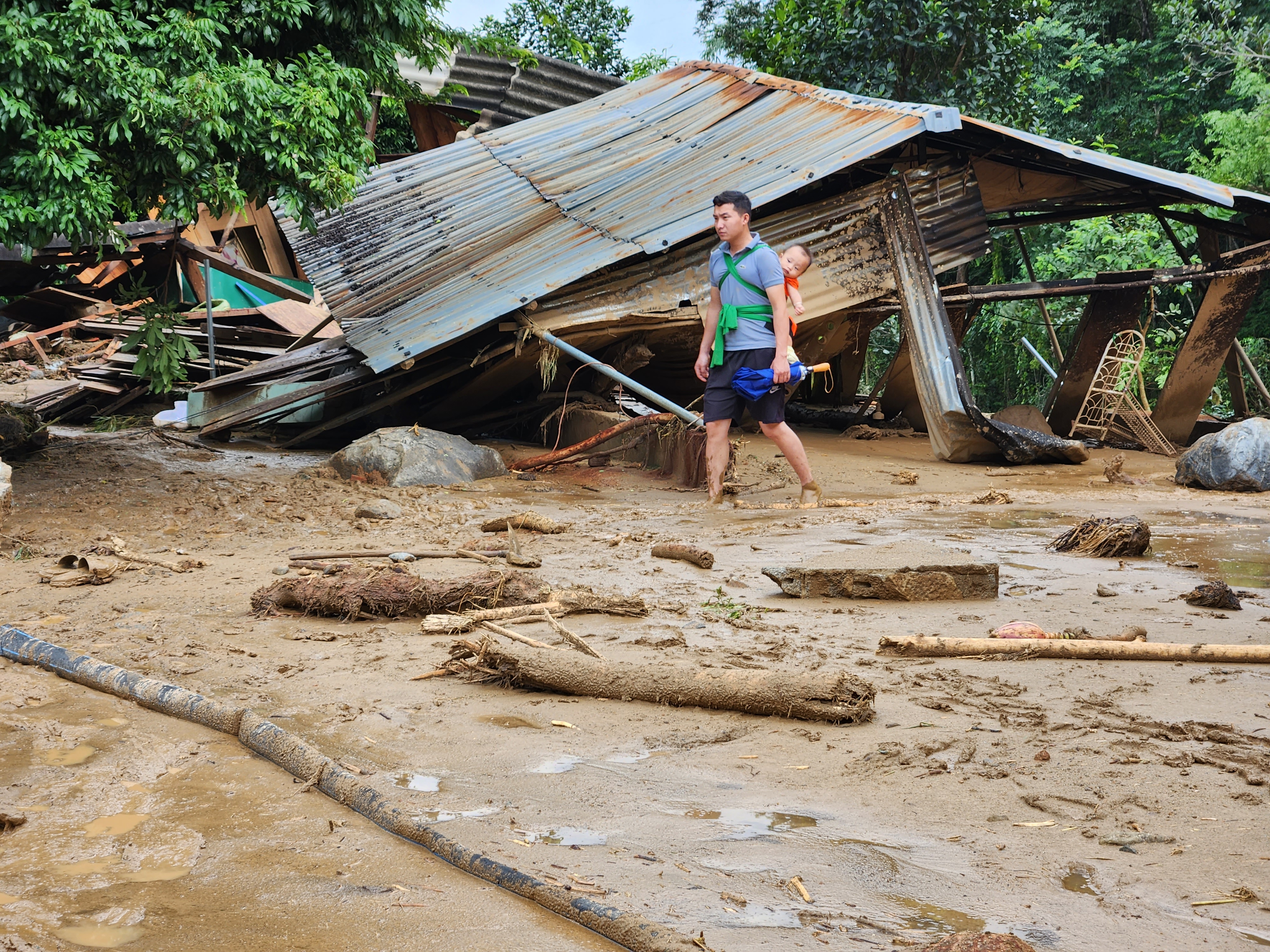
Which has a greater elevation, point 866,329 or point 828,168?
point 828,168

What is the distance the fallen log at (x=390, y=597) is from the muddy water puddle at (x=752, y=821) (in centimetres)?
194

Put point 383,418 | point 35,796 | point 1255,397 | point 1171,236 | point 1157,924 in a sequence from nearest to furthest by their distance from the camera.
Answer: point 1157,924
point 35,796
point 383,418
point 1171,236
point 1255,397

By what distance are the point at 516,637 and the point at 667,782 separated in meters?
1.05

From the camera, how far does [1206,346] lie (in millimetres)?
10914

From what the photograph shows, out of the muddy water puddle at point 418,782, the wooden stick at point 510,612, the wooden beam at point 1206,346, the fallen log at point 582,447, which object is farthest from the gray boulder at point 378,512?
the wooden beam at point 1206,346

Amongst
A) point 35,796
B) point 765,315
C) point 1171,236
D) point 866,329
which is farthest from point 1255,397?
point 35,796

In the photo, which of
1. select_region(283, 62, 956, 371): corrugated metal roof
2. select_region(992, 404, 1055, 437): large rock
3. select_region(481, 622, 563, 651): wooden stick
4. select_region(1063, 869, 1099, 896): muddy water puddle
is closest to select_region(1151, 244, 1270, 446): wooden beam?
select_region(992, 404, 1055, 437): large rock

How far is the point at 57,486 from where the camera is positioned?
705cm

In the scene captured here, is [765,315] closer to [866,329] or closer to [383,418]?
Result: [383,418]

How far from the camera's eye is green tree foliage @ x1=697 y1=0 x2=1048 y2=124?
1498cm

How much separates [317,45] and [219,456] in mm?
3829

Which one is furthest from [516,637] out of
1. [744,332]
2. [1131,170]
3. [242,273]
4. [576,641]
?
[242,273]

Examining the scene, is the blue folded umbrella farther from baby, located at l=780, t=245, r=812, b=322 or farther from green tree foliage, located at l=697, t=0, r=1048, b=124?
green tree foliage, located at l=697, t=0, r=1048, b=124

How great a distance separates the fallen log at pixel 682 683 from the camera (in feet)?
9.53
